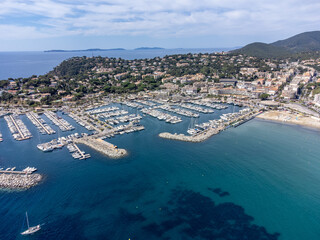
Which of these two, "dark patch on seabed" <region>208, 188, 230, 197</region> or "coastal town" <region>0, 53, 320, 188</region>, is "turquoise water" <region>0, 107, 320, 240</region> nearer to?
"dark patch on seabed" <region>208, 188, 230, 197</region>

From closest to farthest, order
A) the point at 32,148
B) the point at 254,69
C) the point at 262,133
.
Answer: the point at 32,148 < the point at 262,133 < the point at 254,69

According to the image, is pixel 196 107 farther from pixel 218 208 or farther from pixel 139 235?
pixel 139 235

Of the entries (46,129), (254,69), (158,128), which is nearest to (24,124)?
(46,129)

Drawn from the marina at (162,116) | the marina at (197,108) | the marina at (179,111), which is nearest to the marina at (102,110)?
the marina at (162,116)

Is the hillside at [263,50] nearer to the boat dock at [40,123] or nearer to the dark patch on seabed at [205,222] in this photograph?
the boat dock at [40,123]

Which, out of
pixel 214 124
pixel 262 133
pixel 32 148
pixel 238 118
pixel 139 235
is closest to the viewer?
pixel 139 235

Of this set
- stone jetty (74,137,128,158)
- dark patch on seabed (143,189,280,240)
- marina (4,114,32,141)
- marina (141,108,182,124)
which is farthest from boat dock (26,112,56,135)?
dark patch on seabed (143,189,280,240)

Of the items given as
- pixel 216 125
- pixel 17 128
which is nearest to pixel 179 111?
pixel 216 125

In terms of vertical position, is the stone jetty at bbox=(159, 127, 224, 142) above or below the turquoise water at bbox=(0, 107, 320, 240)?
above

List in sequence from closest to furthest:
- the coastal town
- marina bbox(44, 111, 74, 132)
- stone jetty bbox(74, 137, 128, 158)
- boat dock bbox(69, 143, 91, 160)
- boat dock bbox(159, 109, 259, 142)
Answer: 1. boat dock bbox(69, 143, 91, 160)
2. stone jetty bbox(74, 137, 128, 158)
3. boat dock bbox(159, 109, 259, 142)
4. the coastal town
5. marina bbox(44, 111, 74, 132)
